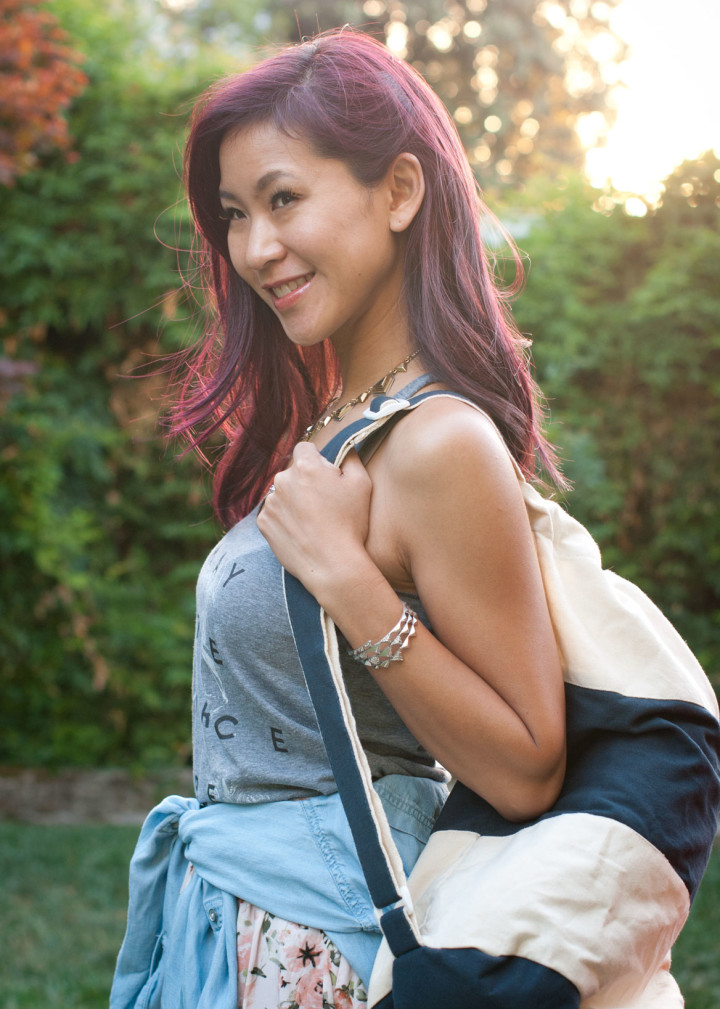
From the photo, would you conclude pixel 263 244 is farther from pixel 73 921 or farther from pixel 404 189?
pixel 73 921

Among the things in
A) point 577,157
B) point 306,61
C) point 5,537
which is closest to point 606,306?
point 5,537

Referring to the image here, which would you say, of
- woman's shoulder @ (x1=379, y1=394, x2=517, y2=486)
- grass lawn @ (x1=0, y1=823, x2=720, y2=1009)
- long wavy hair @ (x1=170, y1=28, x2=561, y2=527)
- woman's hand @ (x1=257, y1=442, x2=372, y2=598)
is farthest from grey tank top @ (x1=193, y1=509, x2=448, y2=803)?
grass lawn @ (x1=0, y1=823, x2=720, y2=1009)

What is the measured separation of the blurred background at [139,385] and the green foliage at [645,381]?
0.04ft

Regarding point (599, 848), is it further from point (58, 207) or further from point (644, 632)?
point (58, 207)

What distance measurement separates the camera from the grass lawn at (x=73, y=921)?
338 centimetres

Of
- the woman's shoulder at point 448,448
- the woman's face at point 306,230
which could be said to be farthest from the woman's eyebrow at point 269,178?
the woman's shoulder at point 448,448

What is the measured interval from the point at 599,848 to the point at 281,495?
67 cm

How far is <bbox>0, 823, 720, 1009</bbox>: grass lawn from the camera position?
3379 millimetres

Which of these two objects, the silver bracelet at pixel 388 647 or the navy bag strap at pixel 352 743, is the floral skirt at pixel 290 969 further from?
the silver bracelet at pixel 388 647

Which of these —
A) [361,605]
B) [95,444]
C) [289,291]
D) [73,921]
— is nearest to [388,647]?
[361,605]

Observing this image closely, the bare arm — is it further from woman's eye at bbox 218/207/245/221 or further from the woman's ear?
woman's eye at bbox 218/207/245/221

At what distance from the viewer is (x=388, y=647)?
1.28 metres

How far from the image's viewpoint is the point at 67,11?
561cm

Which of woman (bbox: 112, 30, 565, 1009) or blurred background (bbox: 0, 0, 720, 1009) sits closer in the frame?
woman (bbox: 112, 30, 565, 1009)
